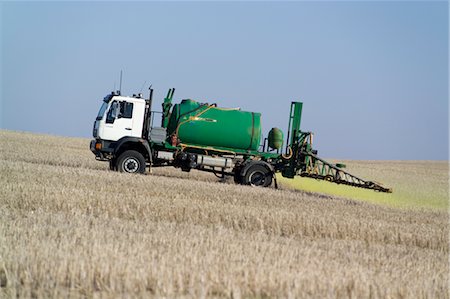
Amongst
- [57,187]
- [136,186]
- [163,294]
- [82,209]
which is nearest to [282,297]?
[163,294]

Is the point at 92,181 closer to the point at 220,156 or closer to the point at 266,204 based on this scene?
the point at 266,204

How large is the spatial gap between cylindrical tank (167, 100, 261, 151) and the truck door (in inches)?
54.0

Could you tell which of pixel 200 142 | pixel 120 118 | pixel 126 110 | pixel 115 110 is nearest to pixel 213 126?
pixel 200 142

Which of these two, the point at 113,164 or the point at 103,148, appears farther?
the point at 113,164

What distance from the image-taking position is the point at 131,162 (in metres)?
19.7

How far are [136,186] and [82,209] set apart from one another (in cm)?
373

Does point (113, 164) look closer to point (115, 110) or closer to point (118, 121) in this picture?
point (118, 121)

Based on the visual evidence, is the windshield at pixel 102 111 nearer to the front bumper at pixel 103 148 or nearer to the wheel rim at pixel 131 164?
the front bumper at pixel 103 148

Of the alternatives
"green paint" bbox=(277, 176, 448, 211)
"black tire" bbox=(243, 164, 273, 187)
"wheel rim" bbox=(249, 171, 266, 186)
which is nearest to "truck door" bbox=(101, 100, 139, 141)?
"black tire" bbox=(243, 164, 273, 187)

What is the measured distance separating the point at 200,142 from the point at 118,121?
268 centimetres

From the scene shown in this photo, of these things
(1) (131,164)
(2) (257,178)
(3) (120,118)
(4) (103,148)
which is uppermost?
(3) (120,118)

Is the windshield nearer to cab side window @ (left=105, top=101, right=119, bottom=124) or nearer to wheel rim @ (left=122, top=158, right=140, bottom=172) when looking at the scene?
cab side window @ (left=105, top=101, right=119, bottom=124)

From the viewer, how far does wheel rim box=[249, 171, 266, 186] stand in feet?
67.6

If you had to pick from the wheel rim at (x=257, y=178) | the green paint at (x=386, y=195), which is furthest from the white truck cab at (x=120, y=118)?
the green paint at (x=386, y=195)
